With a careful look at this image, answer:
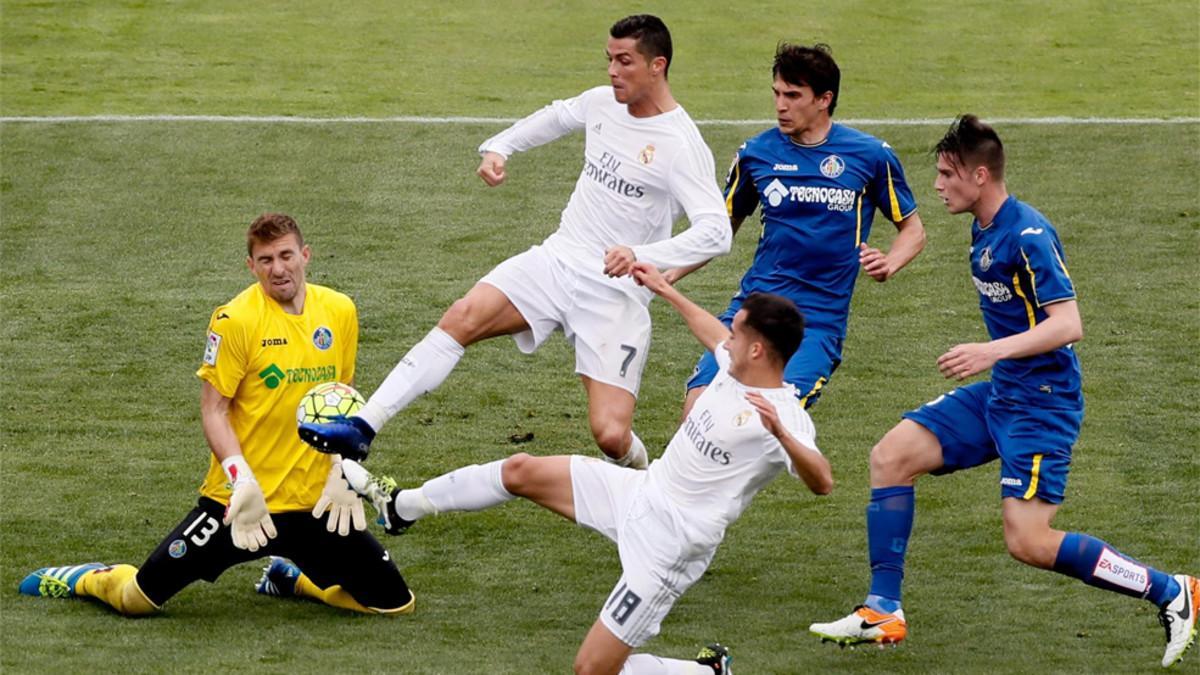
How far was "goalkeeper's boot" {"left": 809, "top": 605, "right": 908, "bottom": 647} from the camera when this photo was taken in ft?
23.9

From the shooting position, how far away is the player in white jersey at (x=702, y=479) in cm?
653

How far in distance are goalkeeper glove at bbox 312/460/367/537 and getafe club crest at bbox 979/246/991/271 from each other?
2.78m

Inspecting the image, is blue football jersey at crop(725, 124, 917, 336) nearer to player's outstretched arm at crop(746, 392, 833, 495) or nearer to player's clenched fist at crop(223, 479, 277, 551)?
player's outstretched arm at crop(746, 392, 833, 495)

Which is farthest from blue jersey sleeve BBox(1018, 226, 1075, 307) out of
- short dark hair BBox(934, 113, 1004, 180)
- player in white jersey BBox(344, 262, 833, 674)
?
player in white jersey BBox(344, 262, 833, 674)

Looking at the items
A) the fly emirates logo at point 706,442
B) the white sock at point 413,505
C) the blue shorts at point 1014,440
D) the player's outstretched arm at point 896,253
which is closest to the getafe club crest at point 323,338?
the white sock at point 413,505

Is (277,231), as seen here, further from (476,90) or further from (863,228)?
(476,90)

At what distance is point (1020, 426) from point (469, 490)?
2258mm

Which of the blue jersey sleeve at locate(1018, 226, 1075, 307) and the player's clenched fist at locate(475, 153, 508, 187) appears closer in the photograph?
the blue jersey sleeve at locate(1018, 226, 1075, 307)

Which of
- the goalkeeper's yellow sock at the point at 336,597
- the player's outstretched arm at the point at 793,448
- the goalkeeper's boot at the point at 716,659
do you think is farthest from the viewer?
the goalkeeper's yellow sock at the point at 336,597

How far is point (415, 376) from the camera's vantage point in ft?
26.4

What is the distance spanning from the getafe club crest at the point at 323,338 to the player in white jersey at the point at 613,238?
2.31 ft

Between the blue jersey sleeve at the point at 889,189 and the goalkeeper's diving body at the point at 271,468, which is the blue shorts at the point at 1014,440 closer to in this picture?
the blue jersey sleeve at the point at 889,189

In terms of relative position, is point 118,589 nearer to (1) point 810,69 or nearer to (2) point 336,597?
(2) point 336,597

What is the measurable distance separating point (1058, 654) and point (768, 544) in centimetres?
174
